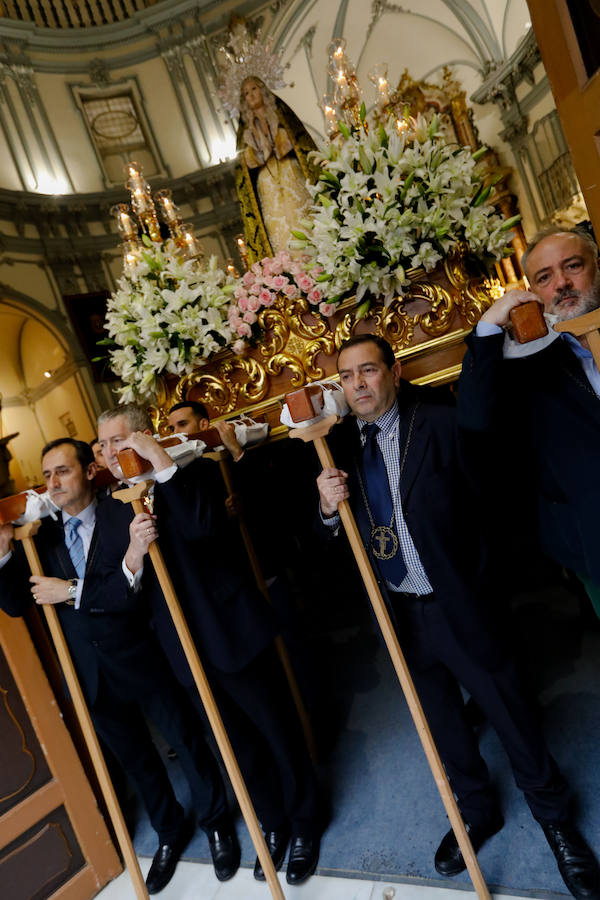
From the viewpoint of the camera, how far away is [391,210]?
8.90 feet

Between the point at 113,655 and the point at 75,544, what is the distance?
46 cm

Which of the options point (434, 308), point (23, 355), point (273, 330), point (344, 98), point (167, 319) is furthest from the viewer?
point (23, 355)

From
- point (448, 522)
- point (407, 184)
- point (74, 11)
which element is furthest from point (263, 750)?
point (74, 11)

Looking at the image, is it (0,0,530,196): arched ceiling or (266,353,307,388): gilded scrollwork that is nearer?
(266,353,307,388): gilded scrollwork

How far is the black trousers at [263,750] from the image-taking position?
2391 millimetres

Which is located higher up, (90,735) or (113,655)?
(113,655)

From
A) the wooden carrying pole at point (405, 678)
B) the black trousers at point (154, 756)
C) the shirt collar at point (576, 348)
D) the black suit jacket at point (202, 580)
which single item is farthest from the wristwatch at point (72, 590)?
the shirt collar at point (576, 348)

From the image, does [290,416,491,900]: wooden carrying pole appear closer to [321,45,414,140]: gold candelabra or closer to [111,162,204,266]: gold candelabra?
[111,162,204,266]: gold candelabra

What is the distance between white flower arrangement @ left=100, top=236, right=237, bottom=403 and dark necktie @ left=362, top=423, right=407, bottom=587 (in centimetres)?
135

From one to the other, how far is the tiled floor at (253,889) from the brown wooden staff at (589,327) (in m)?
1.65

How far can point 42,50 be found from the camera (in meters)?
10.3

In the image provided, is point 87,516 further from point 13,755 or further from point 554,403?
point 554,403

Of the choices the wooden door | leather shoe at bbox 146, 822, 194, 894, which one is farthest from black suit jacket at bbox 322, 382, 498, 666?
the wooden door

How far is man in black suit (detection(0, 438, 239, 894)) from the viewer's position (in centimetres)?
240
